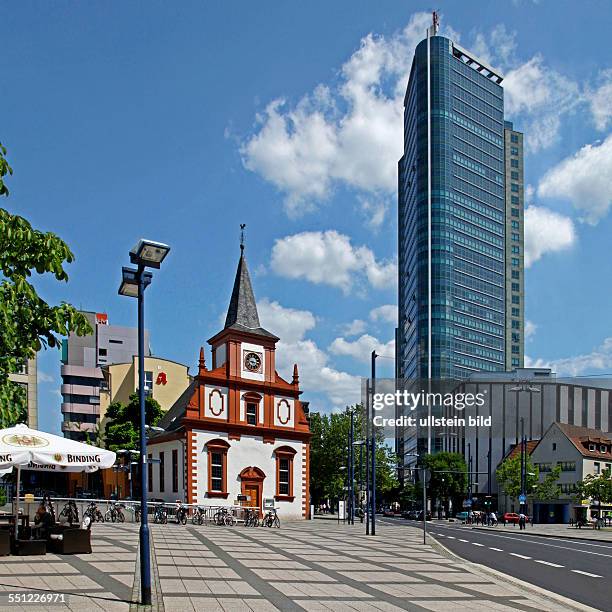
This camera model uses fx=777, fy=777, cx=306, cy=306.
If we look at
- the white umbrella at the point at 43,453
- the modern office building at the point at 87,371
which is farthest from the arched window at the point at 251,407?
the modern office building at the point at 87,371

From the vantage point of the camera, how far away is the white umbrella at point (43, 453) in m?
18.4

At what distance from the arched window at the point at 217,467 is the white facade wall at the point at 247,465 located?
0.27 meters

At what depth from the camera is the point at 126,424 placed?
67312mm

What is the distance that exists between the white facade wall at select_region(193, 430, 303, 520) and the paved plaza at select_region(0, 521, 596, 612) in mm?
28493

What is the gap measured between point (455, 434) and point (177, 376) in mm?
51012

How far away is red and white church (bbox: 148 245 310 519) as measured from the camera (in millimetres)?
54094

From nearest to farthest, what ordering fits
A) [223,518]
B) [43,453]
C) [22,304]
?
[22,304]
[43,453]
[223,518]

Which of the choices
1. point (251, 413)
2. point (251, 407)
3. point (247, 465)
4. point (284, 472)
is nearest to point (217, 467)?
point (247, 465)

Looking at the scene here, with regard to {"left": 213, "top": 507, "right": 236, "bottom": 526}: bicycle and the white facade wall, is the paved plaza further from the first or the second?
the white facade wall

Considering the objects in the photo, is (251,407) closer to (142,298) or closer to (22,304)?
(142,298)

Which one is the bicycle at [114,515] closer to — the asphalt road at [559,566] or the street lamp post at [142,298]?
the asphalt road at [559,566]

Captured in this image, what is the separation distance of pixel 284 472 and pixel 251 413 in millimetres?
5169

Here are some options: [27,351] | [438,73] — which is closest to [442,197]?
[438,73]

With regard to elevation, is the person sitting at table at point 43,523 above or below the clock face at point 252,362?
below
